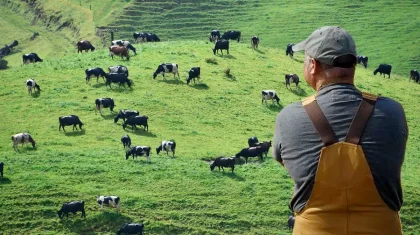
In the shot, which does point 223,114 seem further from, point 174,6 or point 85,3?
point 85,3

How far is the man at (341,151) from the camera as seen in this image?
4656mm

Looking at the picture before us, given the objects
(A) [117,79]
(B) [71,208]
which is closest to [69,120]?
(A) [117,79]

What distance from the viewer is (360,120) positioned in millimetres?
4789

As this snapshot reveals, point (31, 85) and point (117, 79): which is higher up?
point (117, 79)

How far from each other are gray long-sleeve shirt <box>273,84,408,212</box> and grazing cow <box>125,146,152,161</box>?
2877cm

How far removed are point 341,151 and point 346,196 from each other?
28 centimetres

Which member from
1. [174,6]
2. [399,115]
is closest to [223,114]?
[399,115]

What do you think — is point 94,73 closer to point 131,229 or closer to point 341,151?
point 131,229

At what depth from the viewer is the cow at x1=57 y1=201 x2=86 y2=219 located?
89.0 ft

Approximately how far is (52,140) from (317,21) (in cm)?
5069

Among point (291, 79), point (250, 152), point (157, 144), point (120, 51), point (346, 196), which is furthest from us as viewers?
point (120, 51)

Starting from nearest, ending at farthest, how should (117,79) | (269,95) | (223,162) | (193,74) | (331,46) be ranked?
1. (331,46)
2. (223,162)
3. (117,79)
4. (269,95)
5. (193,74)

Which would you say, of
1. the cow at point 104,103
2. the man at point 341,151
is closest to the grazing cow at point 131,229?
the cow at point 104,103

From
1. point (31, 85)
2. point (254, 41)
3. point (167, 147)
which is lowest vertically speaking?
point (167, 147)
